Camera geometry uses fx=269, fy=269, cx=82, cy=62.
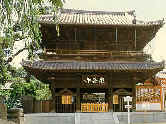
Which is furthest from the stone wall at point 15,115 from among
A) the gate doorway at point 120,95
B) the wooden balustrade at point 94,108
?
the gate doorway at point 120,95

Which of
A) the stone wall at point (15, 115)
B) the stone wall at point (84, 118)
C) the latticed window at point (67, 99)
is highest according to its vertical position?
the latticed window at point (67, 99)

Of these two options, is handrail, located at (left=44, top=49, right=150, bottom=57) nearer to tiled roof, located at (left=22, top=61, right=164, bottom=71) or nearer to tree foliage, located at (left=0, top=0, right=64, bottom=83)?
tiled roof, located at (left=22, top=61, right=164, bottom=71)

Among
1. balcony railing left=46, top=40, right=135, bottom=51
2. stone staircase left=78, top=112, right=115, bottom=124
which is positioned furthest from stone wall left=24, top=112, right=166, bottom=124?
balcony railing left=46, top=40, right=135, bottom=51

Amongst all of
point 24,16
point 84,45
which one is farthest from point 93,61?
point 24,16

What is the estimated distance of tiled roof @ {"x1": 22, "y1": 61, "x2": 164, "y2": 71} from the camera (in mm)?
17344

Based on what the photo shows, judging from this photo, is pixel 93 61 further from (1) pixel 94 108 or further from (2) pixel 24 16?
(2) pixel 24 16

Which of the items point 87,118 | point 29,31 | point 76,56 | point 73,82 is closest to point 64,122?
point 87,118

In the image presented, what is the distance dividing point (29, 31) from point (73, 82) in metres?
12.0

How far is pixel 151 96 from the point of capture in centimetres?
1972

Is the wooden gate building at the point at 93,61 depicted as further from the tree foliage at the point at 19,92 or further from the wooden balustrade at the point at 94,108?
the tree foliage at the point at 19,92

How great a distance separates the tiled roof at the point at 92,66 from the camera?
1734 cm

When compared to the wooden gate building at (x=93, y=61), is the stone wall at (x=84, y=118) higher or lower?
lower

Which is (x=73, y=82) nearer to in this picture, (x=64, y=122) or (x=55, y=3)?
(x=64, y=122)

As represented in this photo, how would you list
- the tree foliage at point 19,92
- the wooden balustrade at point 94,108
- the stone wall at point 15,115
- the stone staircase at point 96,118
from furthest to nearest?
the tree foliage at point 19,92 < the wooden balustrade at point 94,108 < the stone staircase at point 96,118 < the stone wall at point 15,115
